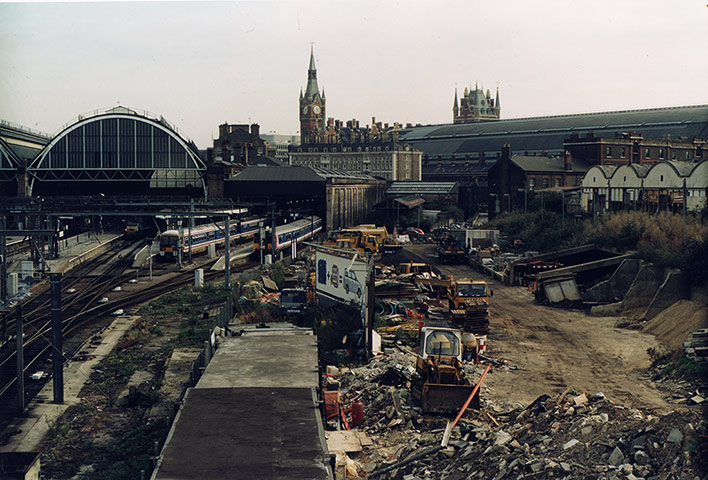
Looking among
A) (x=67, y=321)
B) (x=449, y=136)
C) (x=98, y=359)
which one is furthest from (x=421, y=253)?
(x=449, y=136)

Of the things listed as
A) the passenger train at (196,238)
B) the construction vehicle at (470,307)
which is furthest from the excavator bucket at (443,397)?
the passenger train at (196,238)

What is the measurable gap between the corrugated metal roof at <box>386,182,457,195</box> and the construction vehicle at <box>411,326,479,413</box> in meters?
89.2

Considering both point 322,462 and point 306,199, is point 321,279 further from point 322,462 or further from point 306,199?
point 306,199

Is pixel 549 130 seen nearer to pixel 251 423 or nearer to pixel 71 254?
pixel 71 254

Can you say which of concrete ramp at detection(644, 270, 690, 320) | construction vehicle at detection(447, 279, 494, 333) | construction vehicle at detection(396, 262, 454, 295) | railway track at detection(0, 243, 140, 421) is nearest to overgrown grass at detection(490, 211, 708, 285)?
concrete ramp at detection(644, 270, 690, 320)

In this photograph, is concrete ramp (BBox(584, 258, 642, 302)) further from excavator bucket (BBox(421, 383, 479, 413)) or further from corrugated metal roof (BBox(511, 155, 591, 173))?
corrugated metal roof (BBox(511, 155, 591, 173))

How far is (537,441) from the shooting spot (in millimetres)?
15898

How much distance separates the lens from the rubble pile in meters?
13.5

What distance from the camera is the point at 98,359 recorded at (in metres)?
26.3

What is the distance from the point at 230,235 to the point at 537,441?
49.1 meters

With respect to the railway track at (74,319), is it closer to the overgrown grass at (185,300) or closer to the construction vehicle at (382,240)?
the overgrown grass at (185,300)

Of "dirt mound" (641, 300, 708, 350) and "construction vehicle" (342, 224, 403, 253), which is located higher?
"construction vehicle" (342, 224, 403, 253)

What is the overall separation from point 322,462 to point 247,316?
17.4m

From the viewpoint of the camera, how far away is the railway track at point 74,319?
22859 millimetres
